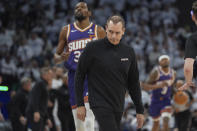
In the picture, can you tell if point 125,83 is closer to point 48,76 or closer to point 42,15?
point 48,76

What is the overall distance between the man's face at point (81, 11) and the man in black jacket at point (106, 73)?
1.70 metres

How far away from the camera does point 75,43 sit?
7.02m

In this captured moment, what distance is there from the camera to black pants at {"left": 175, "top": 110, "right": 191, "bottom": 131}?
39.3 feet

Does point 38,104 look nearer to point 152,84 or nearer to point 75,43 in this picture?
point 152,84

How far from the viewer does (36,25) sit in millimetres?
19250

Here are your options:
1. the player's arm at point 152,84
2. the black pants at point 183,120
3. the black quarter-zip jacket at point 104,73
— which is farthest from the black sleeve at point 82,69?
the black pants at point 183,120

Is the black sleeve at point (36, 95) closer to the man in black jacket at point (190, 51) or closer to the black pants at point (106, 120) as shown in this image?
the man in black jacket at point (190, 51)

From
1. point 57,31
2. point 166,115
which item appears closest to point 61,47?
point 166,115

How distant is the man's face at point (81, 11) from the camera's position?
6.82 metres

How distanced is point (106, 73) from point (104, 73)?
0.08 ft

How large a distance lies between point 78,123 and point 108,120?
1.87 m

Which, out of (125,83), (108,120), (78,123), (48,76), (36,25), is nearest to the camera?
(108,120)

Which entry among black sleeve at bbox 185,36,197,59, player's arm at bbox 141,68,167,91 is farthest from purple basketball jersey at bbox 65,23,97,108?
player's arm at bbox 141,68,167,91

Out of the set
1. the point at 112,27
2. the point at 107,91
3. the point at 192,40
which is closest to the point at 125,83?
the point at 107,91
